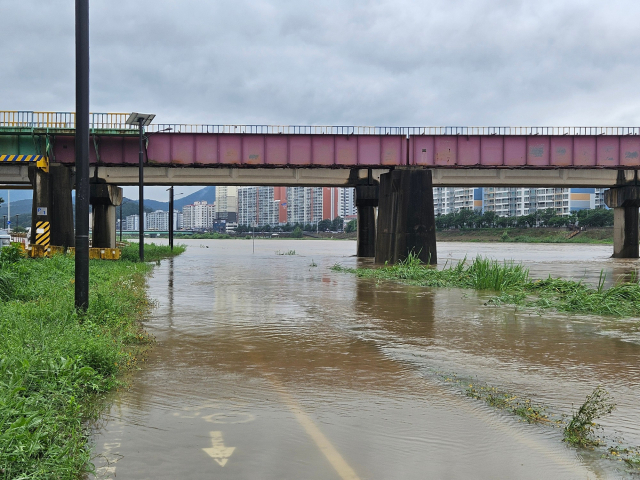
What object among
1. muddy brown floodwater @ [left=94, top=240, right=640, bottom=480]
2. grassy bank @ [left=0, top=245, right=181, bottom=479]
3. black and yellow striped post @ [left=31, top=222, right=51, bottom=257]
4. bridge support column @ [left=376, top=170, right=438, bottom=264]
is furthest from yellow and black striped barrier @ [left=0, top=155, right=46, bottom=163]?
muddy brown floodwater @ [left=94, top=240, right=640, bottom=480]

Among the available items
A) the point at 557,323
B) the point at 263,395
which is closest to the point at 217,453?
the point at 263,395

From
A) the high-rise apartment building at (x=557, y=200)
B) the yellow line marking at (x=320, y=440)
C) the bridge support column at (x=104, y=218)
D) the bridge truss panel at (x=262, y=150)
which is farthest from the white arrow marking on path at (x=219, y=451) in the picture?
the high-rise apartment building at (x=557, y=200)

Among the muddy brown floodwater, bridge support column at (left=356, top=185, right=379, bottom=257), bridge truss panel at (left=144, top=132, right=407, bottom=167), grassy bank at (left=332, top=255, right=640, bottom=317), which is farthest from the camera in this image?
bridge support column at (left=356, top=185, right=379, bottom=257)

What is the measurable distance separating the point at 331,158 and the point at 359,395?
3307 centimetres

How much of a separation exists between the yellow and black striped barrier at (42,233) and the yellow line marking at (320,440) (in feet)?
97.1

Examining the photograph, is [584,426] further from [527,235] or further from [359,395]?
[527,235]

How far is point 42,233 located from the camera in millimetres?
33219

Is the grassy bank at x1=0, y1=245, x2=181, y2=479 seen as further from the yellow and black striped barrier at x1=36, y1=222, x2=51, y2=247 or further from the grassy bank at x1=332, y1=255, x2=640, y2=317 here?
the yellow and black striped barrier at x1=36, y1=222, x2=51, y2=247

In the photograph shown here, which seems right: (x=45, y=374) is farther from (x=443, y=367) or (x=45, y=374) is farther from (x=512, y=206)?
(x=512, y=206)

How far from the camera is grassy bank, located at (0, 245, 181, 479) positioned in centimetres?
429

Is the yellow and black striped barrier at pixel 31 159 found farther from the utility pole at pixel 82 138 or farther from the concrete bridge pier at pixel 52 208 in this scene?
the utility pole at pixel 82 138

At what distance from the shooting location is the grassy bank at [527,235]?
106 metres

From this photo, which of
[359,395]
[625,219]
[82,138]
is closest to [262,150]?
[625,219]

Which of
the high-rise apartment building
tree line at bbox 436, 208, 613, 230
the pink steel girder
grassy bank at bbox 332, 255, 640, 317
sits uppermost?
the high-rise apartment building
